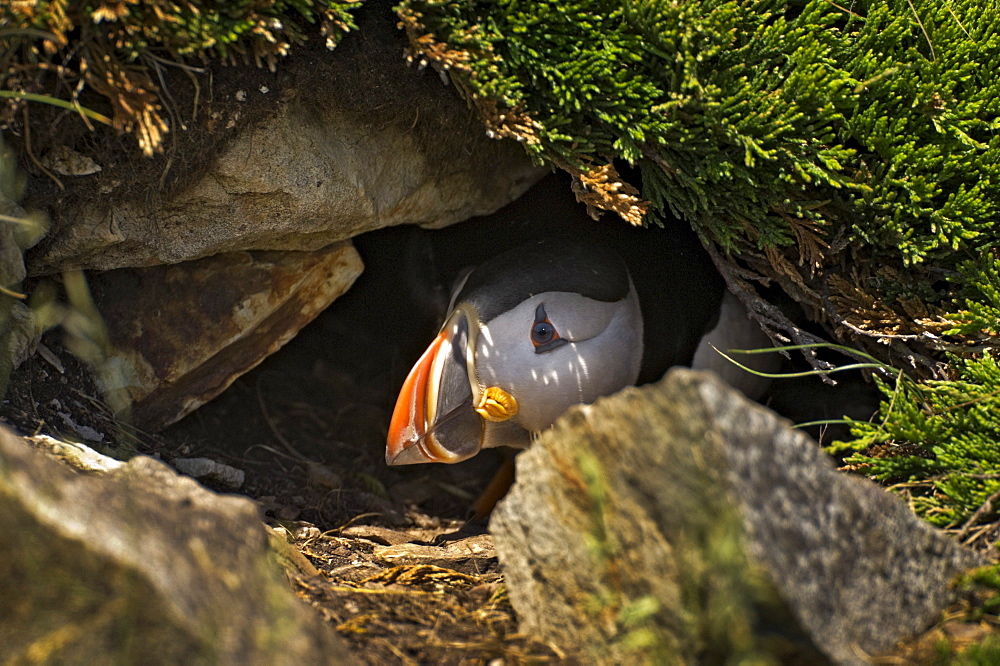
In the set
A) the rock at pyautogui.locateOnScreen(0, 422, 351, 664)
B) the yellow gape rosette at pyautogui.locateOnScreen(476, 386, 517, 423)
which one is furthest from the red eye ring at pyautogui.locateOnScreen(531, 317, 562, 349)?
the rock at pyautogui.locateOnScreen(0, 422, 351, 664)

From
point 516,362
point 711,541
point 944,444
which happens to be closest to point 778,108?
point 944,444

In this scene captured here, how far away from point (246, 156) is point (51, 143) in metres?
0.50

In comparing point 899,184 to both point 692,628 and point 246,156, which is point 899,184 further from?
point 246,156

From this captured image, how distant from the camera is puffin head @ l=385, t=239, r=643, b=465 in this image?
2510 mm

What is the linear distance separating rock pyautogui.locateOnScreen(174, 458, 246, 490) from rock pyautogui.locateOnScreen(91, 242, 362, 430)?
0.23 m

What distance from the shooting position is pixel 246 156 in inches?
90.3

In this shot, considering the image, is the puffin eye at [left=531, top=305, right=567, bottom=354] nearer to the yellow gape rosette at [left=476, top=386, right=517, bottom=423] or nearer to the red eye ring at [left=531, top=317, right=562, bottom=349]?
the red eye ring at [left=531, top=317, right=562, bottom=349]

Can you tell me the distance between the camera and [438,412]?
100 inches

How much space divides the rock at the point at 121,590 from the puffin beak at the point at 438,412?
1.25 m

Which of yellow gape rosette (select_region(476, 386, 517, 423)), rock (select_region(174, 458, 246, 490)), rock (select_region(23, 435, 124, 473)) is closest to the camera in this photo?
rock (select_region(23, 435, 124, 473))

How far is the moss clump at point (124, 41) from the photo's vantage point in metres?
1.71

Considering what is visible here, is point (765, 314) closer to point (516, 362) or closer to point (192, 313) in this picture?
point (516, 362)

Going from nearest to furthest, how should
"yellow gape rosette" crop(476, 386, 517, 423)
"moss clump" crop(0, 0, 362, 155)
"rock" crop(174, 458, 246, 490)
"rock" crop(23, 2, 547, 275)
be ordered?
"moss clump" crop(0, 0, 362, 155)
"rock" crop(23, 2, 547, 275)
"yellow gape rosette" crop(476, 386, 517, 423)
"rock" crop(174, 458, 246, 490)

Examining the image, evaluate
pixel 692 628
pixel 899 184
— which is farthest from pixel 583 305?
pixel 692 628
